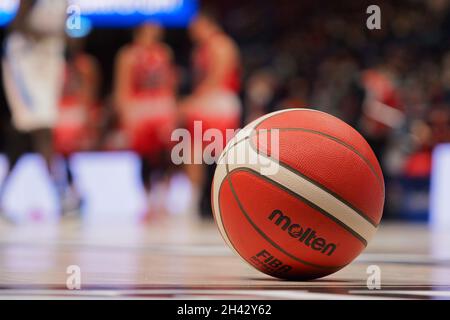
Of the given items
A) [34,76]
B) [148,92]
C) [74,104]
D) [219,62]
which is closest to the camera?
[34,76]

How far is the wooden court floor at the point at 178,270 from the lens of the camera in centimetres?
272

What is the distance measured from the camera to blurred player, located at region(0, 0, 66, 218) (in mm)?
7539

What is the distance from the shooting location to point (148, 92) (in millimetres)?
9609

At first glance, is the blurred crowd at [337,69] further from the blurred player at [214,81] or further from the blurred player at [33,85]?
the blurred player at [33,85]

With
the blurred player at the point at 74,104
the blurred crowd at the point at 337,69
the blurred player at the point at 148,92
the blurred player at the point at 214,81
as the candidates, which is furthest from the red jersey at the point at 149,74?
the blurred player at the point at 74,104

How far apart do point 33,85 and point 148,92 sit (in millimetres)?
2062

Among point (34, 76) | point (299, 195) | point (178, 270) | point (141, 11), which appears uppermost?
point (299, 195)

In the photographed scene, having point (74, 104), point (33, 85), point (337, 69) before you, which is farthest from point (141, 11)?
point (33, 85)

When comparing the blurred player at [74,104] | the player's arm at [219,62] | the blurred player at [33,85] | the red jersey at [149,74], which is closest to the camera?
the blurred player at [33,85]

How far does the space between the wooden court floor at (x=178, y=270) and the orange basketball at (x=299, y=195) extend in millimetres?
115

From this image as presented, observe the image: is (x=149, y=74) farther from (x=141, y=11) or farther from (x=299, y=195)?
(x=299, y=195)

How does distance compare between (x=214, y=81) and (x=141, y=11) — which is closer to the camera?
(x=214, y=81)
